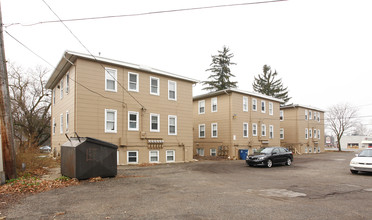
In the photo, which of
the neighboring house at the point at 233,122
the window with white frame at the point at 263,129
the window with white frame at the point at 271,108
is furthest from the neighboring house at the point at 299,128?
the window with white frame at the point at 263,129

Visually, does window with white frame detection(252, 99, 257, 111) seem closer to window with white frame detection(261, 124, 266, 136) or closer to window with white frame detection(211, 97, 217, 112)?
window with white frame detection(261, 124, 266, 136)

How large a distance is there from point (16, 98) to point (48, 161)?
20.1m

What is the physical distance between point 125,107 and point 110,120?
4.58 ft

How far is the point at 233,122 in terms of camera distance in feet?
82.5

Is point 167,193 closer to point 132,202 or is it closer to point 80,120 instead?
point 132,202

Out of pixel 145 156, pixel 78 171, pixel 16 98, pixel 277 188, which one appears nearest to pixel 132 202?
pixel 78 171

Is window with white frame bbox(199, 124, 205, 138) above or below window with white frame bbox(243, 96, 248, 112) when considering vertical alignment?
below

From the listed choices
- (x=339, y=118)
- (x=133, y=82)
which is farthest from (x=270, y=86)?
(x=133, y=82)

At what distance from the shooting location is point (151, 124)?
749 inches

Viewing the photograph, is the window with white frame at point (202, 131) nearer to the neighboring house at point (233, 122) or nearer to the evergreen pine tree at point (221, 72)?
the neighboring house at point (233, 122)

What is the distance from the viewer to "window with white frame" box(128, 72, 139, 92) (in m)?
18.1

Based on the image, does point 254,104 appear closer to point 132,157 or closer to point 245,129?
point 245,129

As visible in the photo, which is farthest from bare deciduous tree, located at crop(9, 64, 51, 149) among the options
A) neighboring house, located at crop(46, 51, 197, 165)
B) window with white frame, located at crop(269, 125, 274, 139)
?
window with white frame, located at crop(269, 125, 274, 139)

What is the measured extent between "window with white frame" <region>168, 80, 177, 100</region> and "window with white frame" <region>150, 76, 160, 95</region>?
3.67 ft
